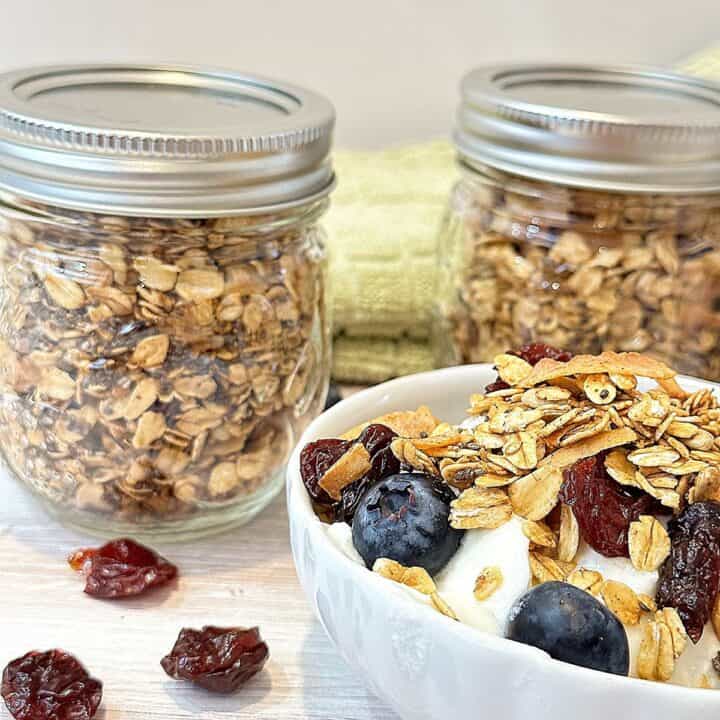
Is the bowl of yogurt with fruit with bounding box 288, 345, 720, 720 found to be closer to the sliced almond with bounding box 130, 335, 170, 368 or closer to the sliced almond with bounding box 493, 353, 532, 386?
the sliced almond with bounding box 493, 353, 532, 386

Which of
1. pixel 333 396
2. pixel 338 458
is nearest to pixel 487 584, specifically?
pixel 338 458

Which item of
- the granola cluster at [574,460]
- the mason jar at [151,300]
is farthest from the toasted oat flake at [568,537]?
the mason jar at [151,300]

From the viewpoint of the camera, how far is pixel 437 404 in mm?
742

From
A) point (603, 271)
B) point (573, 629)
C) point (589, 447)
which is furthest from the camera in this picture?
point (603, 271)

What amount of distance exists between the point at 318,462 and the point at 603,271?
30 centimetres

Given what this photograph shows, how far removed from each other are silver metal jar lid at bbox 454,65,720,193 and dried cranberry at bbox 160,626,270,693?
386 millimetres

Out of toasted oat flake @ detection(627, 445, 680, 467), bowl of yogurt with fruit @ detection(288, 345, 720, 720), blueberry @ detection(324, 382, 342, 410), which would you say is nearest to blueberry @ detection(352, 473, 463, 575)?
bowl of yogurt with fruit @ detection(288, 345, 720, 720)

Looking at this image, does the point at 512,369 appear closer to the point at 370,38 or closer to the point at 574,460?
the point at 574,460

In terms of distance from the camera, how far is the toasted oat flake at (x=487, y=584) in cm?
54

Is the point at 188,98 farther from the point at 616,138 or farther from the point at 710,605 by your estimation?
the point at 710,605

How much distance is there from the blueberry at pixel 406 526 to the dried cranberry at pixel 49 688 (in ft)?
0.55

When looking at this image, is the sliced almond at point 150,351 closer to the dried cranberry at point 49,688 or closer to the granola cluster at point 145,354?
the granola cluster at point 145,354

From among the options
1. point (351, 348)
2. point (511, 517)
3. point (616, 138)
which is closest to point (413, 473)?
point (511, 517)

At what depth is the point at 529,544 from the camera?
0.56 meters
